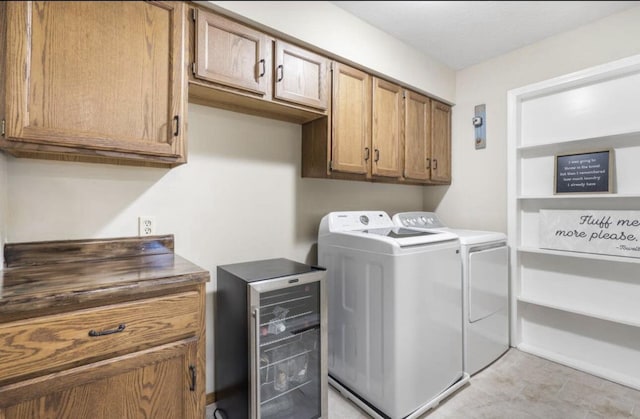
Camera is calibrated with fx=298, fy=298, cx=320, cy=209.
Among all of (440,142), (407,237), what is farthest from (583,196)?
(407,237)

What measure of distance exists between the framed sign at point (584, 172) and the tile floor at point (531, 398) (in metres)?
1.21

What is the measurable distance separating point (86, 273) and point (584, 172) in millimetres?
2787

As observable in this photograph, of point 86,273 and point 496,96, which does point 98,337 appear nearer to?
point 86,273

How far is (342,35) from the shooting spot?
1.67 metres

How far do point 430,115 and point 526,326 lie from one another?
1.82 m

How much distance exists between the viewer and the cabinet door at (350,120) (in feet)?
5.93

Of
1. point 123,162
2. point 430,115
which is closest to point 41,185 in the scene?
point 123,162

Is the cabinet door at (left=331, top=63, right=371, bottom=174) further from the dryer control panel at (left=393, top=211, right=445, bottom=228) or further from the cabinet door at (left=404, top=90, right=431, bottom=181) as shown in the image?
the dryer control panel at (left=393, top=211, right=445, bottom=228)

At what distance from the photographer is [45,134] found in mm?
981

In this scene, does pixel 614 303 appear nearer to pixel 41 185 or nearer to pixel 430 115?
pixel 430 115

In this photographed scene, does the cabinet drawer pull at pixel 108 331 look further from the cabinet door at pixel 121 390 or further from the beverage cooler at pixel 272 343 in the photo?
the beverage cooler at pixel 272 343

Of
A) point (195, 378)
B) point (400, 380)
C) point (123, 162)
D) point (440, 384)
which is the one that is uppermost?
point (123, 162)

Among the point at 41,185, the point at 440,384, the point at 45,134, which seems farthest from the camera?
the point at 440,384

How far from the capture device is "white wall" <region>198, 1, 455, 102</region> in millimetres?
1367
